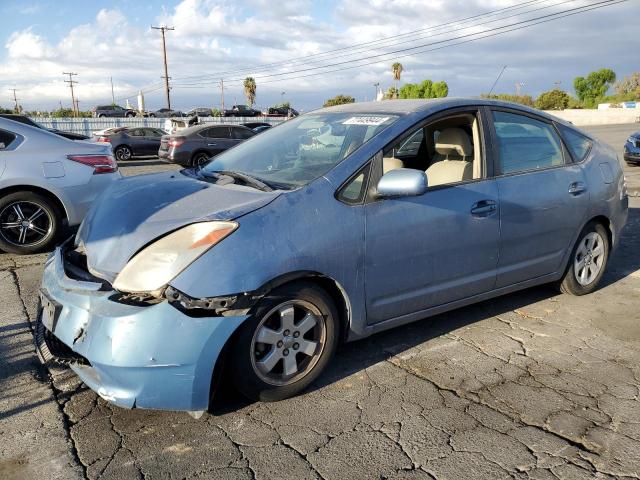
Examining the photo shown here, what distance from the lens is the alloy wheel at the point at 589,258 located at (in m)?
4.69

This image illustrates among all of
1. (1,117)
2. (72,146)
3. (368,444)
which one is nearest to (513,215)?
(368,444)

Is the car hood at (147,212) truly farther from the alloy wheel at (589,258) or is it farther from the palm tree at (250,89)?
the palm tree at (250,89)

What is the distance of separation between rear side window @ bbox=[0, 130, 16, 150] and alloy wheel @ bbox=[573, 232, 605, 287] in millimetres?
5642

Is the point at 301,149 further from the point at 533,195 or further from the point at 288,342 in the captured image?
the point at 533,195

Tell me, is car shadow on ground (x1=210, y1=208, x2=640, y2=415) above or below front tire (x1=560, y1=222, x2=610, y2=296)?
below

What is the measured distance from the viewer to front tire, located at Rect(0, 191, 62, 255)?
595 centimetres

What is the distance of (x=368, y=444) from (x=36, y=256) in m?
4.77

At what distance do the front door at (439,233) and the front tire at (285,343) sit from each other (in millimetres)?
350

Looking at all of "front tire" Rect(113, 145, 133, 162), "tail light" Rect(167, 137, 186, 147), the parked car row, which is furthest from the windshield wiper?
the parked car row

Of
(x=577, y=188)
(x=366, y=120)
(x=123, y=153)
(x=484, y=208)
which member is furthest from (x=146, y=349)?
(x=123, y=153)

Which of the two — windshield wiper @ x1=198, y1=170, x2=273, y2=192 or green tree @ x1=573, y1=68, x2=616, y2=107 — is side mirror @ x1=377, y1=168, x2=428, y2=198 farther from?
green tree @ x1=573, y1=68, x2=616, y2=107

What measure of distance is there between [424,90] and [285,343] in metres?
60.4

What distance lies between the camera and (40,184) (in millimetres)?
5945

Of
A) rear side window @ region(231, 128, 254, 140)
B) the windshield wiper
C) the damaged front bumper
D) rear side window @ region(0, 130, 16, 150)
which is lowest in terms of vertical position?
rear side window @ region(231, 128, 254, 140)
